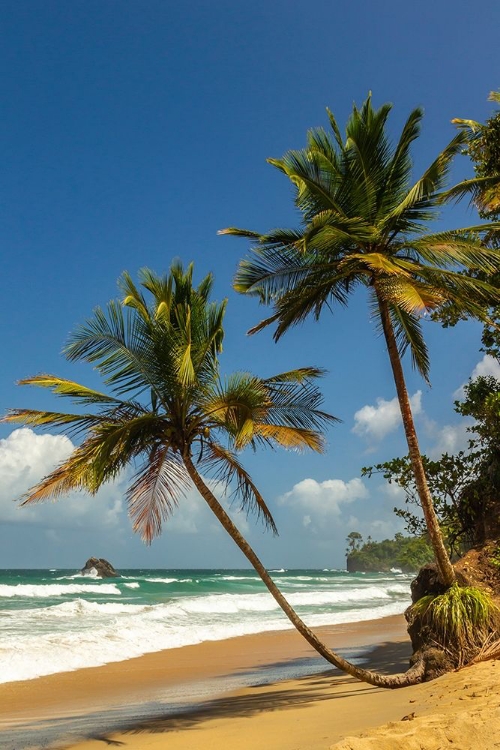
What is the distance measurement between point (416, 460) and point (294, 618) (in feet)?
8.92

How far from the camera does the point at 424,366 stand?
9.08 metres

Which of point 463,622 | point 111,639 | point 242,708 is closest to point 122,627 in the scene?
point 111,639

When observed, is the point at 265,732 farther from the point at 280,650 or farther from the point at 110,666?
the point at 280,650

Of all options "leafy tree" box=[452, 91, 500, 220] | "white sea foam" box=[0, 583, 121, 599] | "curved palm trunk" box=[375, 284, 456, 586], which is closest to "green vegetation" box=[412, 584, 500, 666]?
"curved palm trunk" box=[375, 284, 456, 586]

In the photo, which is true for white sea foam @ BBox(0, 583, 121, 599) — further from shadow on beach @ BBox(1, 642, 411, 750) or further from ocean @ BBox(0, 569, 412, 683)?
shadow on beach @ BBox(1, 642, 411, 750)

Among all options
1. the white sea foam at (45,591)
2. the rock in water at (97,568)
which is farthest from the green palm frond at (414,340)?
the rock in water at (97,568)

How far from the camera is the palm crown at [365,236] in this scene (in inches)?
328

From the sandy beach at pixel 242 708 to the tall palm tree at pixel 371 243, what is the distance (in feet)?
7.94

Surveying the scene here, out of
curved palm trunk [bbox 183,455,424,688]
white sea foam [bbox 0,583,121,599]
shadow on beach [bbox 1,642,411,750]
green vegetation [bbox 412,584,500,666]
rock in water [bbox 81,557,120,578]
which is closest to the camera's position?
shadow on beach [bbox 1,642,411,750]

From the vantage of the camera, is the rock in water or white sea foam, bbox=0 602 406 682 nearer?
white sea foam, bbox=0 602 406 682

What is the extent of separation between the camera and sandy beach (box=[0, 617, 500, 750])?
470cm

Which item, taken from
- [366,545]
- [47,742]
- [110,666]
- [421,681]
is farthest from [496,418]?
[366,545]

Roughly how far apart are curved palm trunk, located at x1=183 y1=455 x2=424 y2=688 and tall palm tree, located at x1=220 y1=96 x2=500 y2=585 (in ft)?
4.77

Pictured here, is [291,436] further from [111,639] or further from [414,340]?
[111,639]
